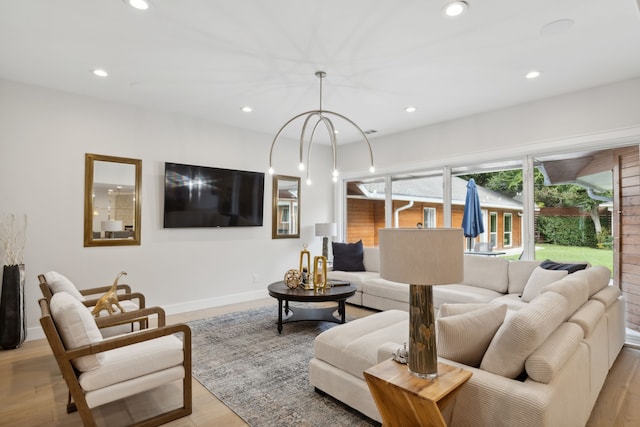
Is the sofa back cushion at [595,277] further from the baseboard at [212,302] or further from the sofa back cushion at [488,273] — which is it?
the baseboard at [212,302]

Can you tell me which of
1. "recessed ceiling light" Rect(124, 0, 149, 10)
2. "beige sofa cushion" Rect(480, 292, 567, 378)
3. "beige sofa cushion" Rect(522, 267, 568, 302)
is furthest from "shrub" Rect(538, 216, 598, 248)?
"recessed ceiling light" Rect(124, 0, 149, 10)

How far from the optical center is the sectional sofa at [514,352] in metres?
1.55

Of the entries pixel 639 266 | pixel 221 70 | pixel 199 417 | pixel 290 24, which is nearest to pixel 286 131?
pixel 221 70

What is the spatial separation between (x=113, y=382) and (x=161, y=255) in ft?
9.16

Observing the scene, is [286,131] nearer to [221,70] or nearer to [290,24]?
[221,70]

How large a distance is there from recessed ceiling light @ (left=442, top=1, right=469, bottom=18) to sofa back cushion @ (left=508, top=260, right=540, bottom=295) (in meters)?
2.92

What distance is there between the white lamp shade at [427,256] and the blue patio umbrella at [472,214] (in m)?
3.76

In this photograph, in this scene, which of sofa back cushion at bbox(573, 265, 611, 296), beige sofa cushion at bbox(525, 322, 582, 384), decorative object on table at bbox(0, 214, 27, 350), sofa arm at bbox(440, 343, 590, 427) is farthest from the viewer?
decorative object on table at bbox(0, 214, 27, 350)

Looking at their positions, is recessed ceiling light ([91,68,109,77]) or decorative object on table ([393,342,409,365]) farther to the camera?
recessed ceiling light ([91,68,109,77])

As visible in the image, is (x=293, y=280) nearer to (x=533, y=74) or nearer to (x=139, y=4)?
(x=139, y=4)

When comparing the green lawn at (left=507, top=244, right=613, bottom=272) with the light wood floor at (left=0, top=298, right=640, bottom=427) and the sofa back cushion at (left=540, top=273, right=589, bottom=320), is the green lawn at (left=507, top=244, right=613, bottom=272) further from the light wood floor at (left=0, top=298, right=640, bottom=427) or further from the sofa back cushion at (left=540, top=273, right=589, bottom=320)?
the sofa back cushion at (left=540, top=273, right=589, bottom=320)

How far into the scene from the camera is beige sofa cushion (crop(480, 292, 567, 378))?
5.24 feet

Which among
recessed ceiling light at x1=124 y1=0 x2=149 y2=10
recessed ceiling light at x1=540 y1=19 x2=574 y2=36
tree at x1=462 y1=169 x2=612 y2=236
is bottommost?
tree at x1=462 y1=169 x2=612 y2=236

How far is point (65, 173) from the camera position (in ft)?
13.0
